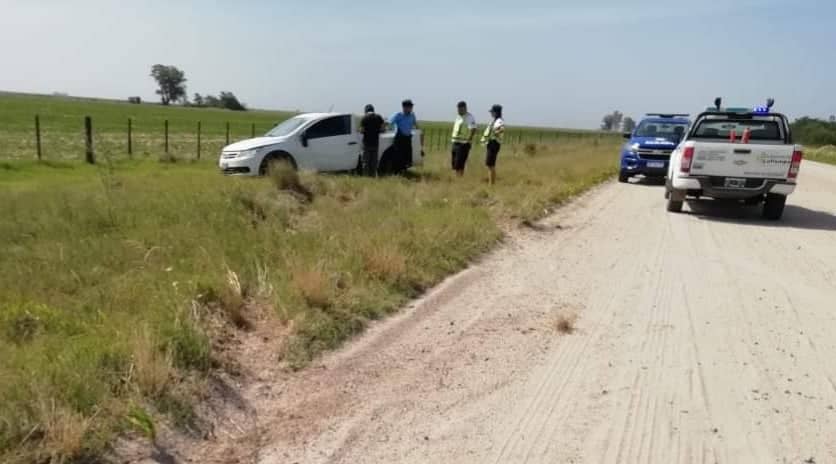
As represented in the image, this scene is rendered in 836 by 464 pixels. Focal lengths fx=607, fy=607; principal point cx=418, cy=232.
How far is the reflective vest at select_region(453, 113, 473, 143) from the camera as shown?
13.2 m

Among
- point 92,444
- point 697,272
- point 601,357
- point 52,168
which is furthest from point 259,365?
point 52,168

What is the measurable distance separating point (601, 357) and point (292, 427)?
224 centimetres

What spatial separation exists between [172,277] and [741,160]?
350 inches

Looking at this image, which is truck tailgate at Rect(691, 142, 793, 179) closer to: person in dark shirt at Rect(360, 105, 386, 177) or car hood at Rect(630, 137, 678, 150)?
car hood at Rect(630, 137, 678, 150)

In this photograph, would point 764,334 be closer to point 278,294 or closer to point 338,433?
point 338,433

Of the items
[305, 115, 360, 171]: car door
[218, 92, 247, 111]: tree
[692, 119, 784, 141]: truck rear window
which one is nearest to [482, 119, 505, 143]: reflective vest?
[305, 115, 360, 171]: car door

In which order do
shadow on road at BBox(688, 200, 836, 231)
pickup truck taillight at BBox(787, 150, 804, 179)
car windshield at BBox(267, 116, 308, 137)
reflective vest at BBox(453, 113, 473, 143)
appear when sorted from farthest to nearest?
1. car windshield at BBox(267, 116, 308, 137)
2. reflective vest at BBox(453, 113, 473, 143)
3. shadow on road at BBox(688, 200, 836, 231)
4. pickup truck taillight at BBox(787, 150, 804, 179)

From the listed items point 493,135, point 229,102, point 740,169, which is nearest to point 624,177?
point 493,135

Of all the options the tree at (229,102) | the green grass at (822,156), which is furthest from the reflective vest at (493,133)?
the tree at (229,102)

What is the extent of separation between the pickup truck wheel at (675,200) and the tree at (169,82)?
14970cm

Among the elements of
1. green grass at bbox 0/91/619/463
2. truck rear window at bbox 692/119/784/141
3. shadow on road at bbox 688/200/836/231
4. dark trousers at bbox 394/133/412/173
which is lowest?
green grass at bbox 0/91/619/463

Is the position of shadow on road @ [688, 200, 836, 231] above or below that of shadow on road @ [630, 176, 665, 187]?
below

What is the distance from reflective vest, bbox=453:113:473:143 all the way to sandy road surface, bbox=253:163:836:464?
654cm

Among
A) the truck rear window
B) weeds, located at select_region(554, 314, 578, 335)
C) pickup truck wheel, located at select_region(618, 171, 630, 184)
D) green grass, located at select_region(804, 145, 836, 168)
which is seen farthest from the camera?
green grass, located at select_region(804, 145, 836, 168)
